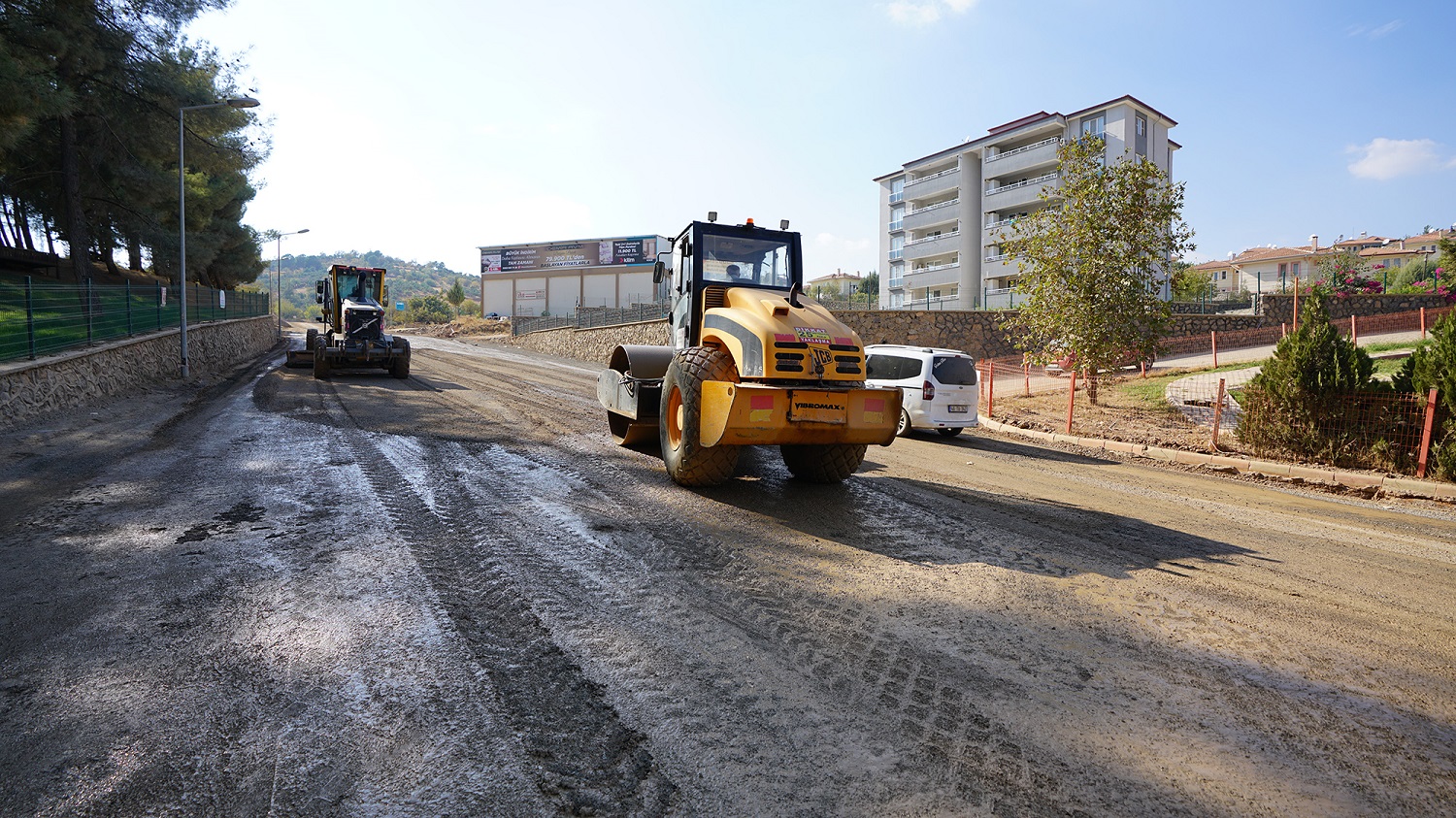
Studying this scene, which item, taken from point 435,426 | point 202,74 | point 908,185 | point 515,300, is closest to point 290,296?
point 515,300

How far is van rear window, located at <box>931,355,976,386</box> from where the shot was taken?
543 inches

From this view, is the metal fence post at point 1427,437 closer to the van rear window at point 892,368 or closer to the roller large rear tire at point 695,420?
the van rear window at point 892,368

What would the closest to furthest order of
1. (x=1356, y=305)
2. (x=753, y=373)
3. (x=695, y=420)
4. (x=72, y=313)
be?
(x=753, y=373) < (x=695, y=420) < (x=72, y=313) < (x=1356, y=305)

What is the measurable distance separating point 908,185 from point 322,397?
51.1m

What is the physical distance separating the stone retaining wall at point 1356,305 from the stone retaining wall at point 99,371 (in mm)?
41308

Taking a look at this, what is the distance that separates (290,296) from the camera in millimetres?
185875

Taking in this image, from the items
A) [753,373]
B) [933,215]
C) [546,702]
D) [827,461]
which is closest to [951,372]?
[827,461]

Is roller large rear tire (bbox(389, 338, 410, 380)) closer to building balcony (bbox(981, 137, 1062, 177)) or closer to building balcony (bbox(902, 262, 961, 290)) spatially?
building balcony (bbox(981, 137, 1062, 177))

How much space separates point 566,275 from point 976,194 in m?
42.0

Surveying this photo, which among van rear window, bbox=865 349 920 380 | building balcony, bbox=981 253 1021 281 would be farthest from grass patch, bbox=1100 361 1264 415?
building balcony, bbox=981 253 1021 281

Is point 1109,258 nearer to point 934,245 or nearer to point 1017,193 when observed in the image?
point 1017,193

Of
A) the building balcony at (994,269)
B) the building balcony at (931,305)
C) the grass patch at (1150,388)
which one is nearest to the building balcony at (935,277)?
the building balcony at (994,269)

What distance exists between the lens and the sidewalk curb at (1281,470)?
9492 millimetres

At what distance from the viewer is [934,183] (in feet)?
185
